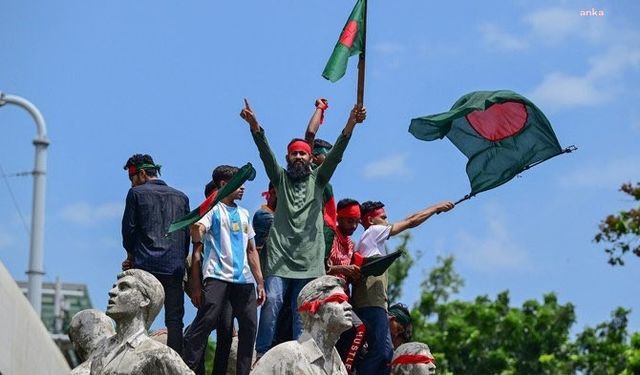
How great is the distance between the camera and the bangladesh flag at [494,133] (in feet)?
73.0

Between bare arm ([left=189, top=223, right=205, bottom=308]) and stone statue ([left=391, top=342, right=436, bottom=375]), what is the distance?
6.44 ft

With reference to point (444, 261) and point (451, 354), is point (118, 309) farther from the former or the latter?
point (444, 261)

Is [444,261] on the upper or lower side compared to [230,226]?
upper

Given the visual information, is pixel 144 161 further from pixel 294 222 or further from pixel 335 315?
pixel 335 315

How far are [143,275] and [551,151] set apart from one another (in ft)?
22.0

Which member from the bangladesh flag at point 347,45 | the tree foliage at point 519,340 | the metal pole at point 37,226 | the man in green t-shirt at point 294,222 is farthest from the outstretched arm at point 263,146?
the tree foliage at point 519,340

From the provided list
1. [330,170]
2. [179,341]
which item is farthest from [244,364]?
[330,170]

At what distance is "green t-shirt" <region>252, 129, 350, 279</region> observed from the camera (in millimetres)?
19688

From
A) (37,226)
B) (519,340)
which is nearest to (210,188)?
(37,226)

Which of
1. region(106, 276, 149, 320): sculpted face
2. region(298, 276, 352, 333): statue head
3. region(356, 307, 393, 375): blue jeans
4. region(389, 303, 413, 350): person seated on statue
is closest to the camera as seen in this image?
region(106, 276, 149, 320): sculpted face

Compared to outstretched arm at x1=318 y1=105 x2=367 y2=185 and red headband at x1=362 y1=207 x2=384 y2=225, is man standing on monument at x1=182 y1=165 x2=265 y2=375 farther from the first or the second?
red headband at x1=362 y1=207 x2=384 y2=225

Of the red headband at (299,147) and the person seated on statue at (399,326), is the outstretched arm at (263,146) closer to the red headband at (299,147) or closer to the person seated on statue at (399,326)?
the red headband at (299,147)

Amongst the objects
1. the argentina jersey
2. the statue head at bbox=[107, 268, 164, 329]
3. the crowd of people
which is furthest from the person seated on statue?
the statue head at bbox=[107, 268, 164, 329]

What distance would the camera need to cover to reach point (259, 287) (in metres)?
19.9
